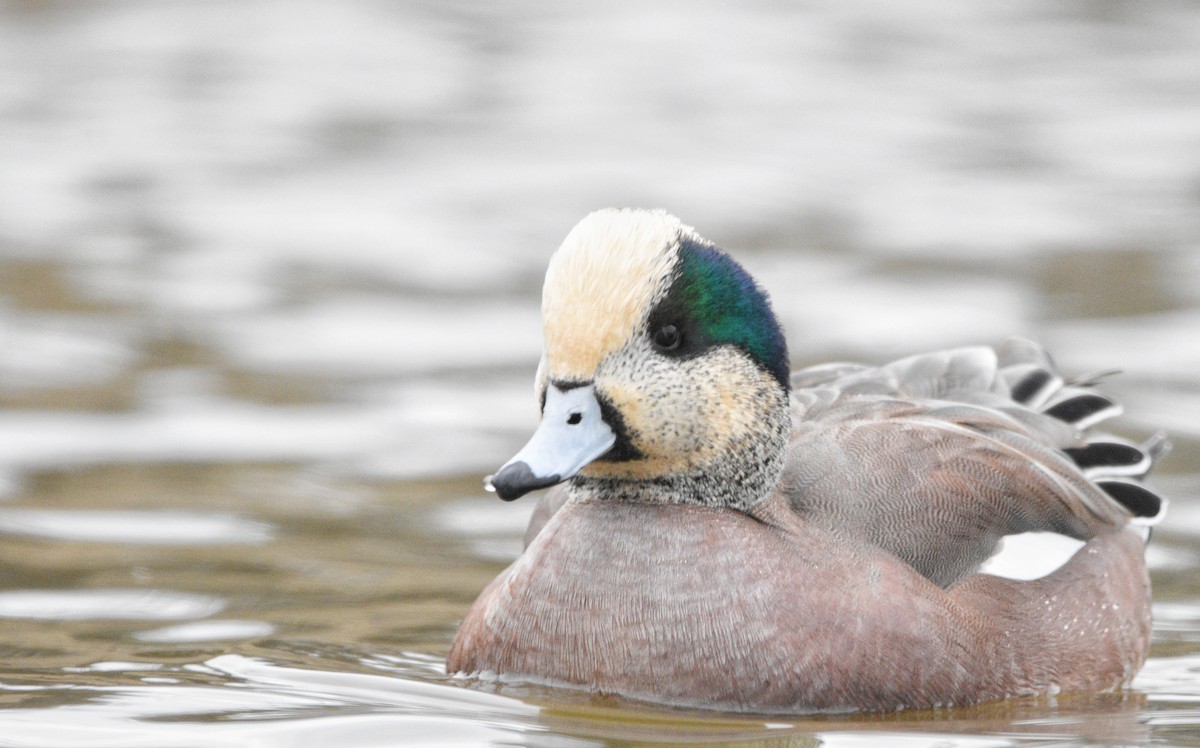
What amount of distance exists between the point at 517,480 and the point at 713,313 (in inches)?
29.9

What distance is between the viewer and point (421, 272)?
11672mm

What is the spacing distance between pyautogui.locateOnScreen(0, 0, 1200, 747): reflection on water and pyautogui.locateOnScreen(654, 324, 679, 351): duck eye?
94 centimetres

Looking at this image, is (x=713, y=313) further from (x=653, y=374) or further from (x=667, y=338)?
(x=653, y=374)

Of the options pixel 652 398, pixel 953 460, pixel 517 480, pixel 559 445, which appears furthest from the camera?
pixel 953 460

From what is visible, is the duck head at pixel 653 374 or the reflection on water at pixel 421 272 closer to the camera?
the duck head at pixel 653 374

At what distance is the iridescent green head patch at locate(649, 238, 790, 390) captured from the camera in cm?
539

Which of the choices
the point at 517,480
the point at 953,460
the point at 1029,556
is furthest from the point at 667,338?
the point at 1029,556

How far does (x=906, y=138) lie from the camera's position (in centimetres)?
1512

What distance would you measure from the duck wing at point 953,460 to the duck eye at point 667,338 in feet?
2.03

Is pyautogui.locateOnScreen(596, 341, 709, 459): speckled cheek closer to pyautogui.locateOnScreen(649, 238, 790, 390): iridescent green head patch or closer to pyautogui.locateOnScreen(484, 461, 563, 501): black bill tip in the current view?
pyautogui.locateOnScreen(649, 238, 790, 390): iridescent green head patch

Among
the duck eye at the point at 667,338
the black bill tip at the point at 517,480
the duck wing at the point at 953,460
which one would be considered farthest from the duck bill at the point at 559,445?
the duck wing at the point at 953,460

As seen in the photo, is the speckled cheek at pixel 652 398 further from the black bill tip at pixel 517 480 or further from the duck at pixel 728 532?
the black bill tip at pixel 517 480

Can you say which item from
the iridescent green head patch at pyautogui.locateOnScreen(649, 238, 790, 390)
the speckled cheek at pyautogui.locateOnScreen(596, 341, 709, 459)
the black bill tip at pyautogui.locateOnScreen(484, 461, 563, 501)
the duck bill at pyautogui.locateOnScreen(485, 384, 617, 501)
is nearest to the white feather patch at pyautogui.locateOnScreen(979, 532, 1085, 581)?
the iridescent green head patch at pyautogui.locateOnScreen(649, 238, 790, 390)

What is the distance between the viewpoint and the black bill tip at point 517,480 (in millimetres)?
5078
